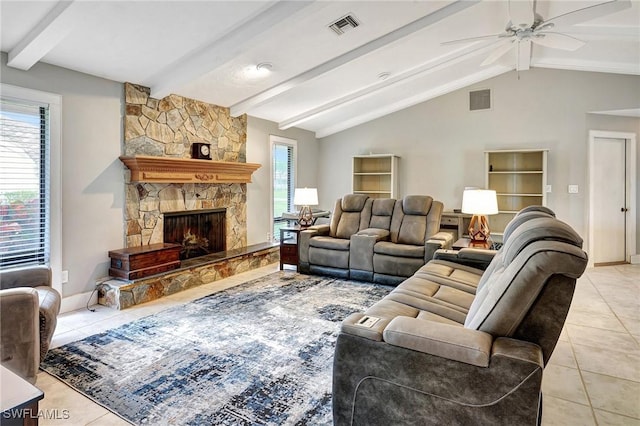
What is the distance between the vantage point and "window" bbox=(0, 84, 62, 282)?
3.21m

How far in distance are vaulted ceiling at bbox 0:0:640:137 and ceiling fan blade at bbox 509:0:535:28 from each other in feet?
0.05

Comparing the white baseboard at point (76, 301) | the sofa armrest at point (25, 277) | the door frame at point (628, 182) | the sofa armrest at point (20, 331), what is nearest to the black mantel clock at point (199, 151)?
the white baseboard at point (76, 301)

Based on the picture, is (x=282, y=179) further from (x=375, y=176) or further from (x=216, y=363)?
(x=216, y=363)

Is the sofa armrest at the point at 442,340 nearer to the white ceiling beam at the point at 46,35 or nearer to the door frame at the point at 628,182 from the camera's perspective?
the white ceiling beam at the point at 46,35

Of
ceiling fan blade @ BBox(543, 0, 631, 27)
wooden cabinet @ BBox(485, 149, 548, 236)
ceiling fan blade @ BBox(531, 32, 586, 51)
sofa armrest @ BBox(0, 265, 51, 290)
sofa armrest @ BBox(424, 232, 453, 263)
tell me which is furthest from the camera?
wooden cabinet @ BBox(485, 149, 548, 236)

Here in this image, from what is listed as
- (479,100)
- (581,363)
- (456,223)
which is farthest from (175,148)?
(479,100)

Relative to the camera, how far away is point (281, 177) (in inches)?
266

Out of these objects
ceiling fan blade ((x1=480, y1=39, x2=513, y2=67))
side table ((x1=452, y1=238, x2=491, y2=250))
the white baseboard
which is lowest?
the white baseboard

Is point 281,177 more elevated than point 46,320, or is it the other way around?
point 281,177

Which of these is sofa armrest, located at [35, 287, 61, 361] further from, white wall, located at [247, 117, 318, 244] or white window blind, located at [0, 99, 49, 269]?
white wall, located at [247, 117, 318, 244]

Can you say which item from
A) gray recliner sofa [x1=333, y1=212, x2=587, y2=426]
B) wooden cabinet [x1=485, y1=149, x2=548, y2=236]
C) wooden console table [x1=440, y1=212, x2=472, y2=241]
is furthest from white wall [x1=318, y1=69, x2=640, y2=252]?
gray recliner sofa [x1=333, y1=212, x2=587, y2=426]

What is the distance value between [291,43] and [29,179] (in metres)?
2.82

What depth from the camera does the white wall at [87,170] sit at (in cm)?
357

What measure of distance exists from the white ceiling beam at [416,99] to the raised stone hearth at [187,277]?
2907 millimetres
